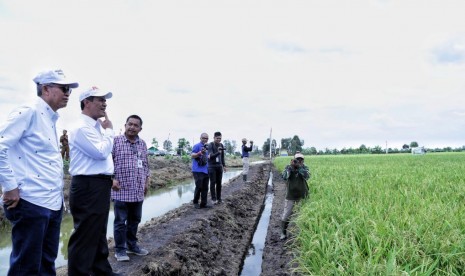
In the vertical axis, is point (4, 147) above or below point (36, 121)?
below

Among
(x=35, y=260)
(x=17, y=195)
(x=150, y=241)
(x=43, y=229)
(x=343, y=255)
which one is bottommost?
(x=150, y=241)

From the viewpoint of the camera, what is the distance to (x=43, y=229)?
93.5 inches

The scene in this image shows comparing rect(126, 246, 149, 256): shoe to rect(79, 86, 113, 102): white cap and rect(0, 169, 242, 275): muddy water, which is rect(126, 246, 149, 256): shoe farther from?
rect(79, 86, 113, 102): white cap

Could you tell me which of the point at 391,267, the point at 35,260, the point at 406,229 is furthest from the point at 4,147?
the point at 406,229

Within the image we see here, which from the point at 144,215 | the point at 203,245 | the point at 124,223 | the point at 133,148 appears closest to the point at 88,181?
the point at 133,148

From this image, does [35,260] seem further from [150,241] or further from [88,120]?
[150,241]

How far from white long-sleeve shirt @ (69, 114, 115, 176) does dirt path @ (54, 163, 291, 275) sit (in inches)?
57.3

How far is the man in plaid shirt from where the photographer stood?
4211 millimetres

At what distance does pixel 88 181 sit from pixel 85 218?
1.10 feet

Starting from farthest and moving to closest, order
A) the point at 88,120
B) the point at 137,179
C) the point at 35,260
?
the point at 137,179 < the point at 88,120 < the point at 35,260

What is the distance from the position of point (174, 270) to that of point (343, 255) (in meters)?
1.96

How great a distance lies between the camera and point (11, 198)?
216cm

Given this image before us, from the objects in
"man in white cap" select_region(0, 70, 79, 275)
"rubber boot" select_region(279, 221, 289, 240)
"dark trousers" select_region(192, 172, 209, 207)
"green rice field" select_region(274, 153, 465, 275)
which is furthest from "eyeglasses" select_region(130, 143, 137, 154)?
"dark trousers" select_region(192, 172, 209, 207)

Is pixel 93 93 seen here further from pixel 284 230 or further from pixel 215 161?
pixel 215 161
